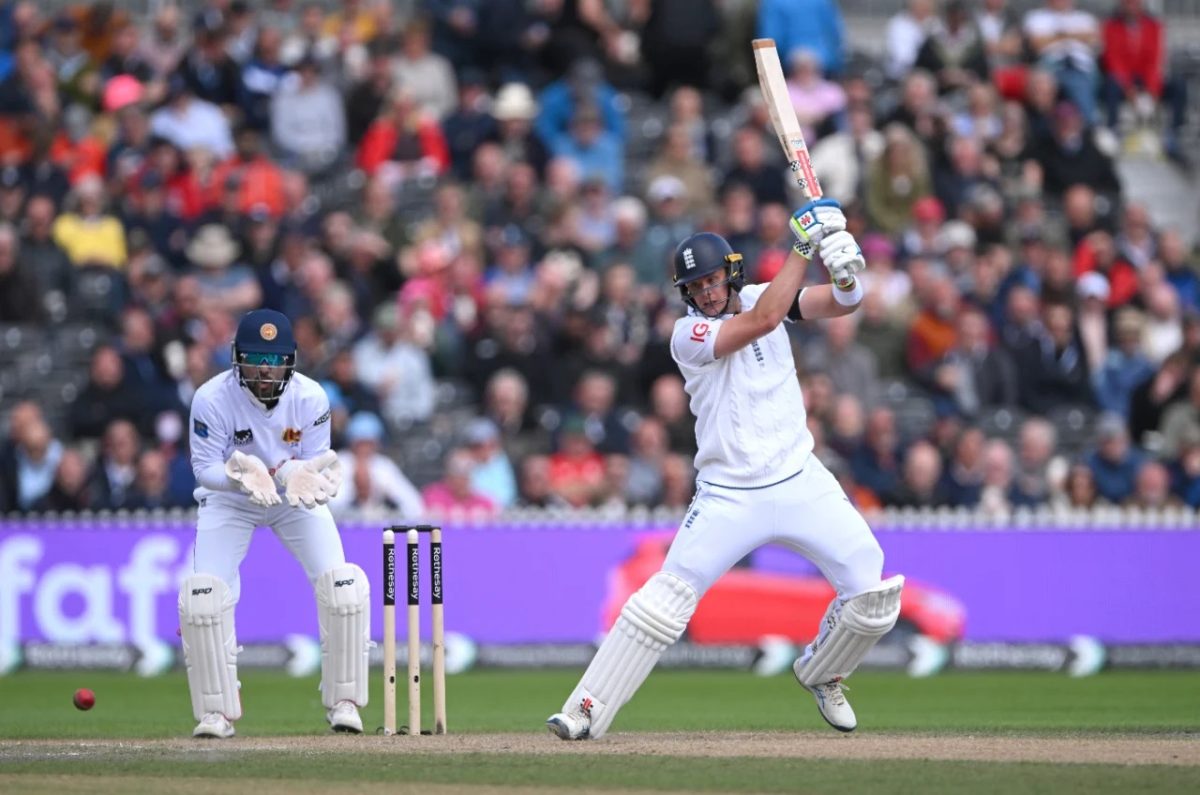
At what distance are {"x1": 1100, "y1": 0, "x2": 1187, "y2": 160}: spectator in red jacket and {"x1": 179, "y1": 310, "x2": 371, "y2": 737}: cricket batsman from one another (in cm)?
1463

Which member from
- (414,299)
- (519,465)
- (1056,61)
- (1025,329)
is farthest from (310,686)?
(1056,61)

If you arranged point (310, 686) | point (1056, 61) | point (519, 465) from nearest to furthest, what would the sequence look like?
point (310, 686) → point (519, 465) → point (1056, 61)

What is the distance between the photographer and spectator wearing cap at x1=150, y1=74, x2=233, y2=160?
22641mm

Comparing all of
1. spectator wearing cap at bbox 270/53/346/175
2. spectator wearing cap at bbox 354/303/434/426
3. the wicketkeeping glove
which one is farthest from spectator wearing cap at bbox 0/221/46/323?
the wicketkeeping glove

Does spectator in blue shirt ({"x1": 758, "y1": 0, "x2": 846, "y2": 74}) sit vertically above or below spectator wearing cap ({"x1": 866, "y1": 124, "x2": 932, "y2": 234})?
above

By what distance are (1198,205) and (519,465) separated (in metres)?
9.78

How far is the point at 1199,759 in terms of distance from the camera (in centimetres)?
1009

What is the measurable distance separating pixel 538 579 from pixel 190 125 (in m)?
7.70

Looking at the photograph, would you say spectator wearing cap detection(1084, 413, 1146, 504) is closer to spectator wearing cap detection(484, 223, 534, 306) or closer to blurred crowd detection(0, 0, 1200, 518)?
blurred crowd detection(0, 0, 1200, 518)

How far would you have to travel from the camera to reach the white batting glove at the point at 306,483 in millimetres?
11312

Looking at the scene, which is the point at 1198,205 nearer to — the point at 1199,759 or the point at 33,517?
the point at 33,517

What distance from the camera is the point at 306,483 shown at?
Answer: 11.3 meters

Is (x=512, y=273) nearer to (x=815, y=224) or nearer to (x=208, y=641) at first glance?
(x=208, y=641)

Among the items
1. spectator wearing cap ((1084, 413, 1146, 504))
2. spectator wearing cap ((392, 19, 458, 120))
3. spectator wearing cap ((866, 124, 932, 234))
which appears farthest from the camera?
spectator wearing cap ((392, 19, 458, 120))
